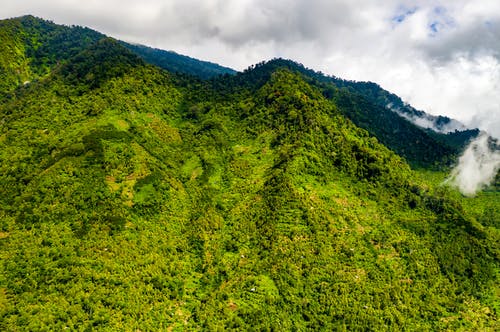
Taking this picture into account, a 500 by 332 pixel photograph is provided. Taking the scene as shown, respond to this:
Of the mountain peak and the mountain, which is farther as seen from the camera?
the mountain peak

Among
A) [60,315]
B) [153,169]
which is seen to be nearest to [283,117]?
[153,169]

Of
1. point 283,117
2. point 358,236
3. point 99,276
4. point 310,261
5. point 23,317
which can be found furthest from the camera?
point 283,117

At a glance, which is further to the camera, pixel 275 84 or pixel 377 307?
pixel 275 84

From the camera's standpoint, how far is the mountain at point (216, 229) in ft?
259

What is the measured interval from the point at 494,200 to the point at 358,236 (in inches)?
4769

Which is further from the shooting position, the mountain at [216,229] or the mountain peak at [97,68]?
the mountain peak at [97,68]

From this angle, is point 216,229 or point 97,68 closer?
point 216,229

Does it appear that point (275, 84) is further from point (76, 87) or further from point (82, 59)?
point (82, 59)

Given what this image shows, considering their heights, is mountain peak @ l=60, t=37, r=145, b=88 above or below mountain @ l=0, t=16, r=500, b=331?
above

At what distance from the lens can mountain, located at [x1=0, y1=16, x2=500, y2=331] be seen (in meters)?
79.1

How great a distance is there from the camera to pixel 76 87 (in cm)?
16262

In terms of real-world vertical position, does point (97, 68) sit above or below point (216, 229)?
above

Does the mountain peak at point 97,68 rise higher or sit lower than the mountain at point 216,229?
higher

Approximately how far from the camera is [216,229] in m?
108
